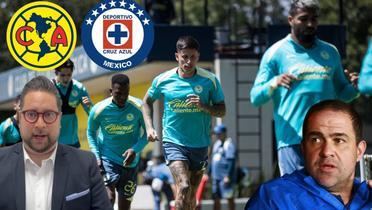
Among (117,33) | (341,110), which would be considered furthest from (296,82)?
(341,110)

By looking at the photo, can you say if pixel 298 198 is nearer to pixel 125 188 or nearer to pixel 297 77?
pixel 297 77

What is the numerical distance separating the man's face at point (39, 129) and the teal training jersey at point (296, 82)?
3.38 meters

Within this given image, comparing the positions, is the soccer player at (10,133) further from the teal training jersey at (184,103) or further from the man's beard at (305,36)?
the man's beard at (305,36)

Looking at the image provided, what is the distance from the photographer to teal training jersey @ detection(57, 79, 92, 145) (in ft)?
36.4

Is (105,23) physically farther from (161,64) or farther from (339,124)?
(339,124)

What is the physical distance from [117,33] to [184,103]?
4.42ft

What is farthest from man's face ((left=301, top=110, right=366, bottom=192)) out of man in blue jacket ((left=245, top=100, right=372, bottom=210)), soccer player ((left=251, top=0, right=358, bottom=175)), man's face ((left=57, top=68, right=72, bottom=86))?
man's face ((left=57, top=68, right=72, bottom=86))

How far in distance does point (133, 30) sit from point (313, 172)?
14.3ft

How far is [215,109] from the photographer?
1011 cm

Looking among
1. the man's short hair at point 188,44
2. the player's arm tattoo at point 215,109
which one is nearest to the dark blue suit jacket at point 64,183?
the man's short hair at point 188,44

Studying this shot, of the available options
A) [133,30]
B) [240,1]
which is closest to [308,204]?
[133,30]

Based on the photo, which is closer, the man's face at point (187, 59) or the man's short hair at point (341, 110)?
the man's short hair at point (341, 110)

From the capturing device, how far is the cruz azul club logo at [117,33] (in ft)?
29.8

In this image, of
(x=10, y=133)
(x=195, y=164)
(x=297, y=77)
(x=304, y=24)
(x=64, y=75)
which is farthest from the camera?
(x=10, y=133)
